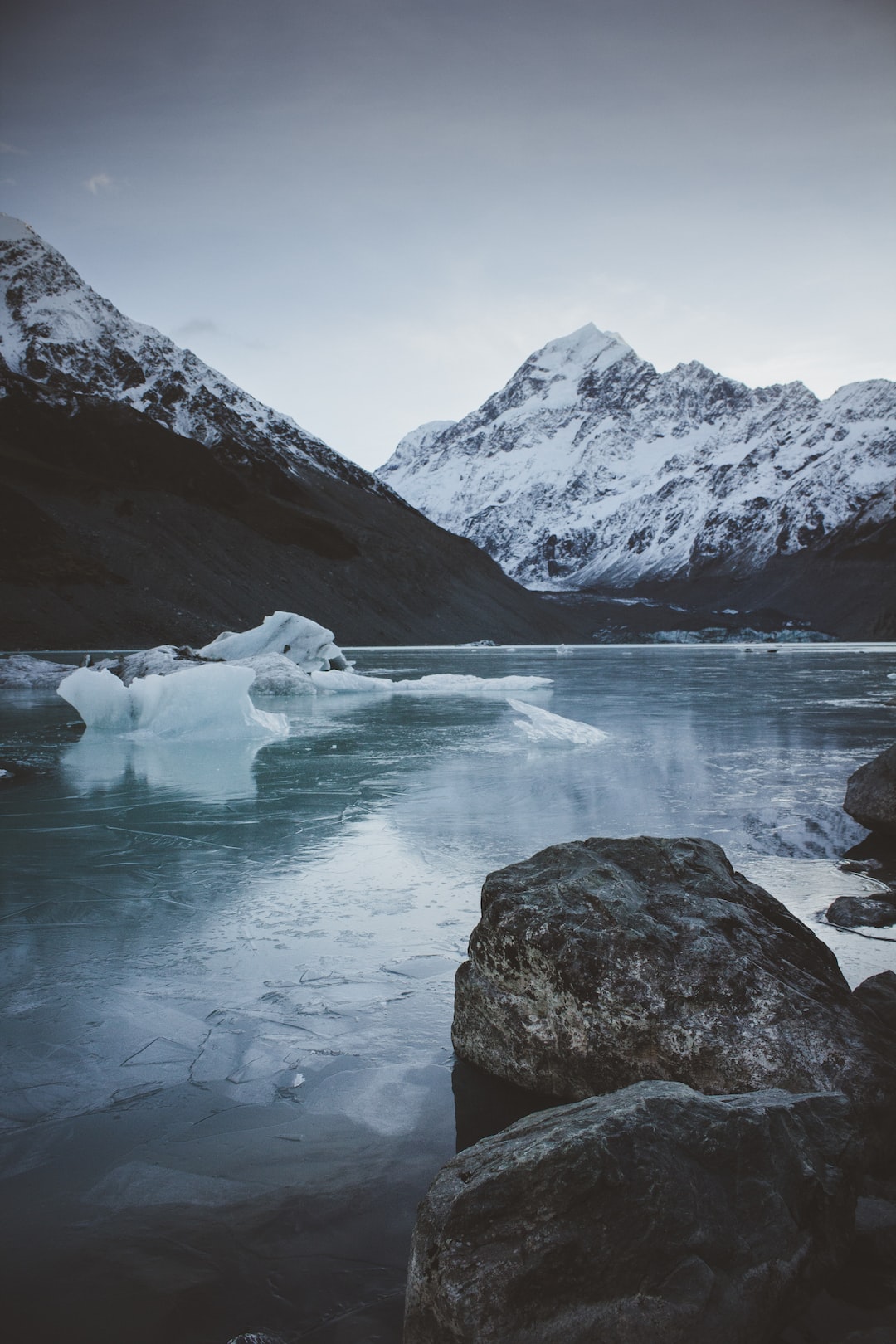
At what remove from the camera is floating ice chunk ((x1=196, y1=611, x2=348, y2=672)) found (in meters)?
30.7

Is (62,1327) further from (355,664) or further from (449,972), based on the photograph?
(355,664)

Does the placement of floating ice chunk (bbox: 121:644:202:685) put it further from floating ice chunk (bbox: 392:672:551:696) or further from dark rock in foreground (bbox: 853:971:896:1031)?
dark rock in foreground (bbox: 853:971:896:1031)

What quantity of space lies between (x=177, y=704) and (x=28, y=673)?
17132 mm

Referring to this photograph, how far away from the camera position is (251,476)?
96750mm

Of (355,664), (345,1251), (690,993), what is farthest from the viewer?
(355,664)

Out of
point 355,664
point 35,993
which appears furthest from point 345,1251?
point 355,664

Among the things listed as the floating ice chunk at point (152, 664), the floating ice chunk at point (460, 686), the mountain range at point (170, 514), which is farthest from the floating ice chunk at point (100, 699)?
the mountain range at point (170, 514)

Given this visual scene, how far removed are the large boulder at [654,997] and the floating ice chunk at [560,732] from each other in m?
9.90

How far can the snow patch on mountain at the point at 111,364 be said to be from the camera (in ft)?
321

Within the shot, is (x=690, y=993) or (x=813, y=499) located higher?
(x=813, y=499)

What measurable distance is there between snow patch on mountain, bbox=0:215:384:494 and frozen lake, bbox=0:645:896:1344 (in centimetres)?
9181

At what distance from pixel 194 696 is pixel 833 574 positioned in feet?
529

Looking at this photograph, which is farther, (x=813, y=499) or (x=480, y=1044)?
(x=813, y=499)

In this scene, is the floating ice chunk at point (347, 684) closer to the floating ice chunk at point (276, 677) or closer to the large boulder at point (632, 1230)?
the floating ice chunk at point (276, 677)
